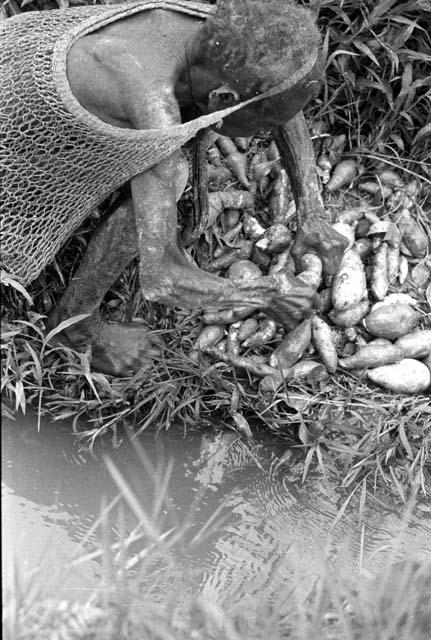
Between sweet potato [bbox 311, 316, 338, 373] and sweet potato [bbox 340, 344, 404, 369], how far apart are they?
0.13 ft

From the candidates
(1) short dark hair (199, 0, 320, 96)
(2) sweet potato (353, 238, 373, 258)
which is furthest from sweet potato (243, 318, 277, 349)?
(1) short dark hair (199, 0, 320, 96)

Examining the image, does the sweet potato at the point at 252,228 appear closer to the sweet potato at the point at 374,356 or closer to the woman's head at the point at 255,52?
the sweet potato at the point at 374,356

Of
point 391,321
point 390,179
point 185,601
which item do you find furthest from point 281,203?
point 185,601

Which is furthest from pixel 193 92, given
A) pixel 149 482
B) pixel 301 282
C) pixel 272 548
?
pixel 272 548

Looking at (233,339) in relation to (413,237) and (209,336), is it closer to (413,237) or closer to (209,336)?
(209,336)

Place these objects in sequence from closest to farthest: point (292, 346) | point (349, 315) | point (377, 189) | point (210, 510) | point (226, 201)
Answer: point (210, 510), point (292, 346), point (349, 315), point (226, 201), point (377, 189)

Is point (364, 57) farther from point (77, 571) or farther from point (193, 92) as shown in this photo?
point (77, 571)

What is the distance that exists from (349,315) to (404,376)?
265mm

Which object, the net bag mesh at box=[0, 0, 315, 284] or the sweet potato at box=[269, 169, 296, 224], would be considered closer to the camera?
the net bag mesh at box=[0, 0, 315, 284]

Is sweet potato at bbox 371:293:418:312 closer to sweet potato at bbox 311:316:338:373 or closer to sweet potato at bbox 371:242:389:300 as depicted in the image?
sweet potato at bbox 371:242:389:300

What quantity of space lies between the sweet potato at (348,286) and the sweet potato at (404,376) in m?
0.23

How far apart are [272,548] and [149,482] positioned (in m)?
0.40

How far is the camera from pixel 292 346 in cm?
248

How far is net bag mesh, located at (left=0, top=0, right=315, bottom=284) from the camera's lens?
2.01 meters
